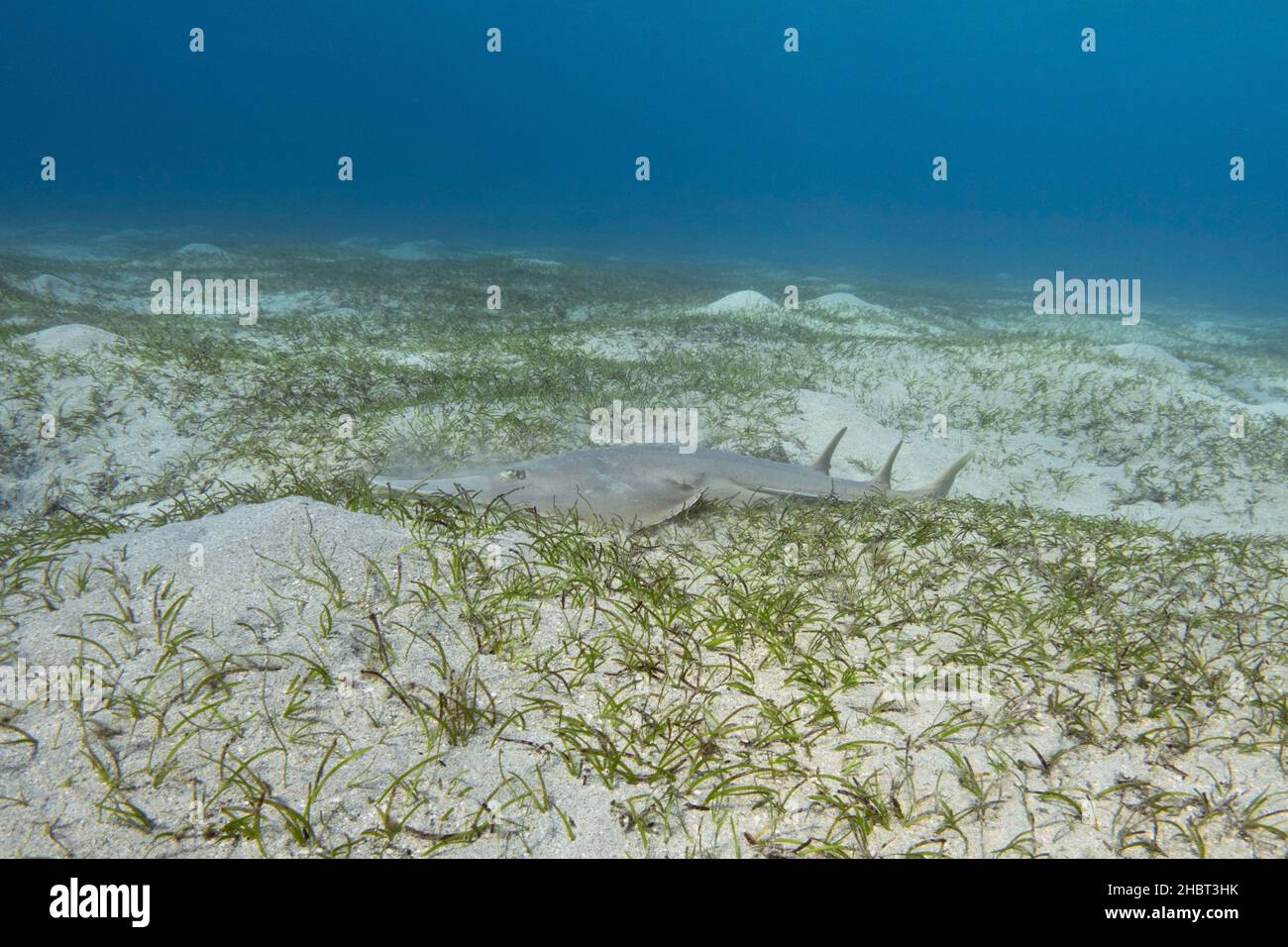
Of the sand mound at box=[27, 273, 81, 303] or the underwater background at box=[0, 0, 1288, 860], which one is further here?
the sand mound at box=[27, 273, 81, 303]

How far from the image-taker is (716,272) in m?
40.2

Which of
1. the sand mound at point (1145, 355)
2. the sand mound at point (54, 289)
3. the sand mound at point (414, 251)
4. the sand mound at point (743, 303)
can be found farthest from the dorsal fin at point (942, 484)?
the sand mound at point (414, 251)

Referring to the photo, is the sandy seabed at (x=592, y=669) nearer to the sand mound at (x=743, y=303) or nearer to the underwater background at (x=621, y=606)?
the underwater background at (x=621, y=606)

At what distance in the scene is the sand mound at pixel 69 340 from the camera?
8406mm

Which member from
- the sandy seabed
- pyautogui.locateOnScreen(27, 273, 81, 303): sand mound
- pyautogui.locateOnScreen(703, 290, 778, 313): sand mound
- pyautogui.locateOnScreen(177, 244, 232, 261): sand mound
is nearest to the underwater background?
the sandy seabed

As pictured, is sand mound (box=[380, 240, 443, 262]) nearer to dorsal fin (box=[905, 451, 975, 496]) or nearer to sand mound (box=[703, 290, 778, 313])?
sand mound (box=[703, 290, 778, 313])

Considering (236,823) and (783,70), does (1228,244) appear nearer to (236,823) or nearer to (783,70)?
(783,70)

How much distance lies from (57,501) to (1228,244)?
173 metres

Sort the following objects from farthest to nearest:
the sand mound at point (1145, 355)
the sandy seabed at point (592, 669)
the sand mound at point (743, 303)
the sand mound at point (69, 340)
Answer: the sand mound at point (743, 303) < the sand mound at point (1145, 355) < the sand mound at point (69, 340) < the sandy seabed at point (592, 669)

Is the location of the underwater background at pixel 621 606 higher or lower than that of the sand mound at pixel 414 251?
lower

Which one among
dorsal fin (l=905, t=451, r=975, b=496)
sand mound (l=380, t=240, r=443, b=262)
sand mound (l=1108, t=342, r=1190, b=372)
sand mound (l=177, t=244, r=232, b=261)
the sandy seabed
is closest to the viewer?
the sandy seabed

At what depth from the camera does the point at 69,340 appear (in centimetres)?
862

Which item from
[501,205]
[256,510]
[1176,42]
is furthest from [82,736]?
[1176,42]

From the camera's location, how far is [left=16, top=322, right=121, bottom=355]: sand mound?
331 inches
